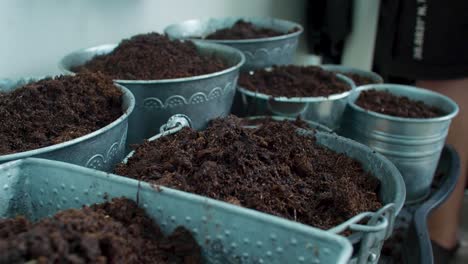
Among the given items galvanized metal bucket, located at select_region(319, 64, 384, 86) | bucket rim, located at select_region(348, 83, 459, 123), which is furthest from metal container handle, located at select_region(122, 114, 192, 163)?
galvanized metal bucket, located at select_region(319, 64, 384, 86)

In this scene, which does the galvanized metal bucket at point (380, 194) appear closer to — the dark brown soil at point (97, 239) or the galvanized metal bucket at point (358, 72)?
the dark brown soil at point (97, 239)

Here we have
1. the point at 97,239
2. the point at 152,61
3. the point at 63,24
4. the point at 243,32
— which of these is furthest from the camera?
the point at 243,32

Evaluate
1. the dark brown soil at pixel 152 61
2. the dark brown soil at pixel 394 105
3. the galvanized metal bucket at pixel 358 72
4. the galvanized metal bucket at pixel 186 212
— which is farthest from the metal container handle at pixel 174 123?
the galvanized metal bucket at pixel 358 72

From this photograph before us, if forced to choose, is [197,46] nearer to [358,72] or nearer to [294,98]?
[294,98]

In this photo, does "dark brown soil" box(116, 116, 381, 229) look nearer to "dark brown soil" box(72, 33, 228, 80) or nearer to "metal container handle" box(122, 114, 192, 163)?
"metal container handle" box(122, 114, 192, 163)

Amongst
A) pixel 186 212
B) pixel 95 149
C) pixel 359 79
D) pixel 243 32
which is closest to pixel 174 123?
pixel 95 149
